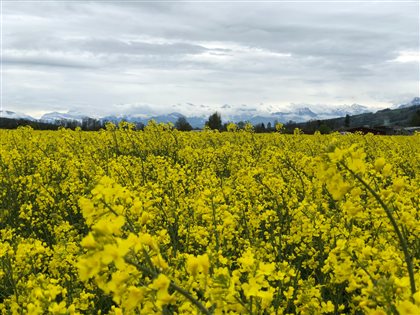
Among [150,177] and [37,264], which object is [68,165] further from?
[37,264]

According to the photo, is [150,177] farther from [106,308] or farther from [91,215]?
[91,215]

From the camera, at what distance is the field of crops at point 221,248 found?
2.00 meters

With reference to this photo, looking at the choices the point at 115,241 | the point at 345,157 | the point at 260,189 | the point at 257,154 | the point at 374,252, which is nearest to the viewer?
the point at 115,241

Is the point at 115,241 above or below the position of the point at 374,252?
above

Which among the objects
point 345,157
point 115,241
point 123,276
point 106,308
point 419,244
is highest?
Answer: point 345,157

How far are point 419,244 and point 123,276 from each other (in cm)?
309

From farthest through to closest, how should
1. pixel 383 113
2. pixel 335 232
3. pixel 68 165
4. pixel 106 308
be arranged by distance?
pixel 383 113
pixel 68 165
pixel 106 308
pixel 335 232

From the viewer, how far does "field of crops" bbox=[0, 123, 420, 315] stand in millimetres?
1998

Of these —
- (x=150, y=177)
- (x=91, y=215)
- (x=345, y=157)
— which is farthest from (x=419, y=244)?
(x=150, y=177)

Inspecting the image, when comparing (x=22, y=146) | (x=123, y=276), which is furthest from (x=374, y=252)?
(x=22, y=146)

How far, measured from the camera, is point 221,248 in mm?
4562

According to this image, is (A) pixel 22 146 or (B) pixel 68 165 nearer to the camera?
(B) pixel 68 165

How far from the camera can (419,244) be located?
13.4 feet

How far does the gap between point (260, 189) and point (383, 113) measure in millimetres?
182414
